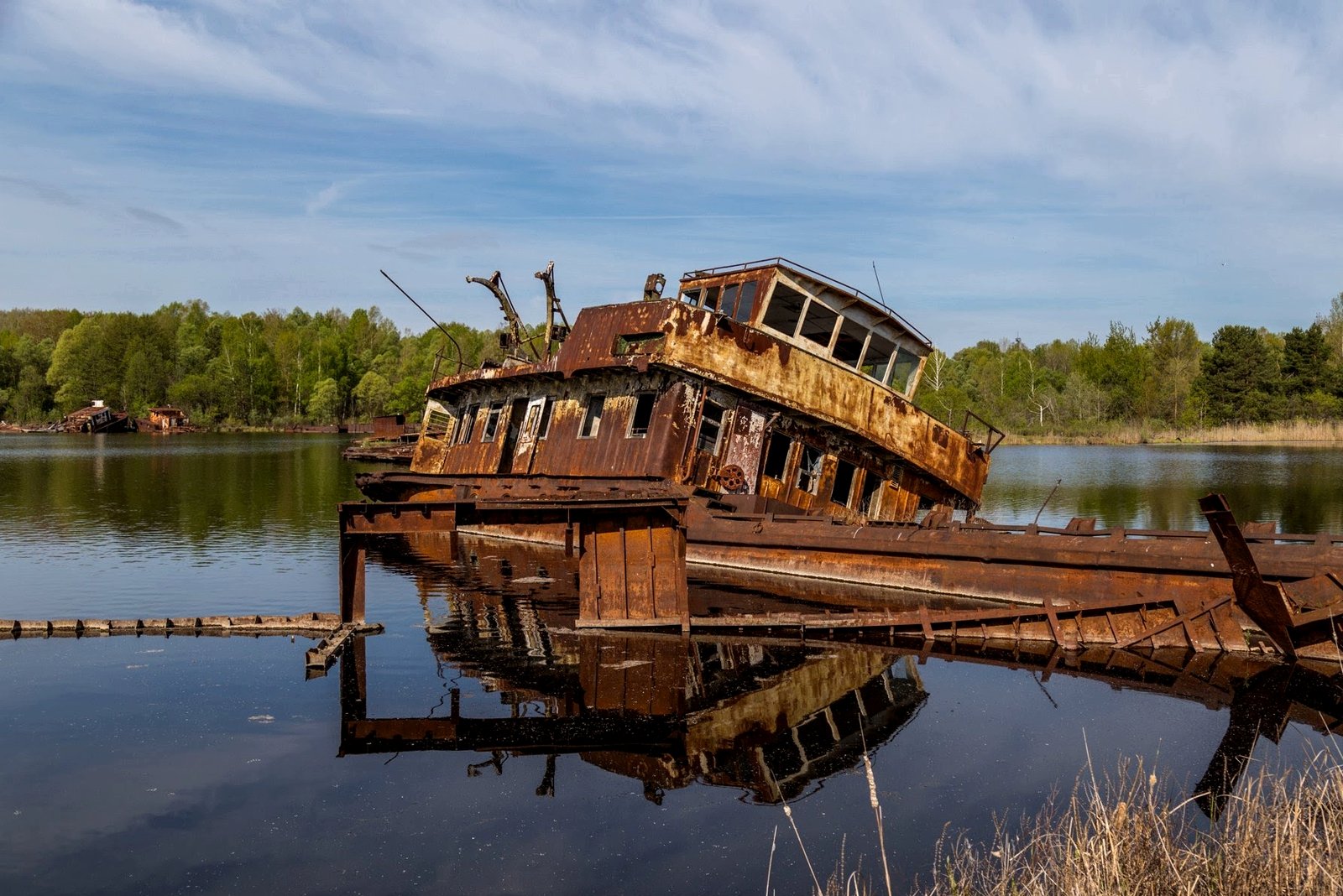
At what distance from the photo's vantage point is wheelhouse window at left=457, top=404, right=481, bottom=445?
26.8 m

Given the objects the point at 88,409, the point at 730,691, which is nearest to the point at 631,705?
the point at 730,691

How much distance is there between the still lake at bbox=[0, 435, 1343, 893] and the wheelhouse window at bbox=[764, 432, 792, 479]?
15.6 ft

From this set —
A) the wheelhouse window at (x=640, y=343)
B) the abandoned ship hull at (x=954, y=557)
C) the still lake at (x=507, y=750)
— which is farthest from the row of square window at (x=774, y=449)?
the still lake at (x=507, y=750)

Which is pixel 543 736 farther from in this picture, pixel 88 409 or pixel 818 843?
pixel 88 409

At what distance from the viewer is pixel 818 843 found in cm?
731

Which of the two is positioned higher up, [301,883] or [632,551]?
[632,551]

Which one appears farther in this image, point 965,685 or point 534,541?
point 534,541

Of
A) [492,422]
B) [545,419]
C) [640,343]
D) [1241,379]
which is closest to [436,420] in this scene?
[492,422]

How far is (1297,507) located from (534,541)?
816 inches

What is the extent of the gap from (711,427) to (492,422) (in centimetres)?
834

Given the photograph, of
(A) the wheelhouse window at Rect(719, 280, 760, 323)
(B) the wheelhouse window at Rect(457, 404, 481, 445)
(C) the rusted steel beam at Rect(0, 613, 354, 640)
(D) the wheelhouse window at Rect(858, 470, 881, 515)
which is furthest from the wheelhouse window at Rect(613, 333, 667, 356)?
(B) the wheelhouse window at Rect(457, 404, 481, 445)

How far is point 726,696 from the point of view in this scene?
10.9 metres

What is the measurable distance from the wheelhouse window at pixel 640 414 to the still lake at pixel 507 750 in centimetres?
368

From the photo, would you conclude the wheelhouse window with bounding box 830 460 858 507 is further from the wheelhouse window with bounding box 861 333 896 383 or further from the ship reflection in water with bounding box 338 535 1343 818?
the ship reflection in water with bounding box 338 535 1343 818
